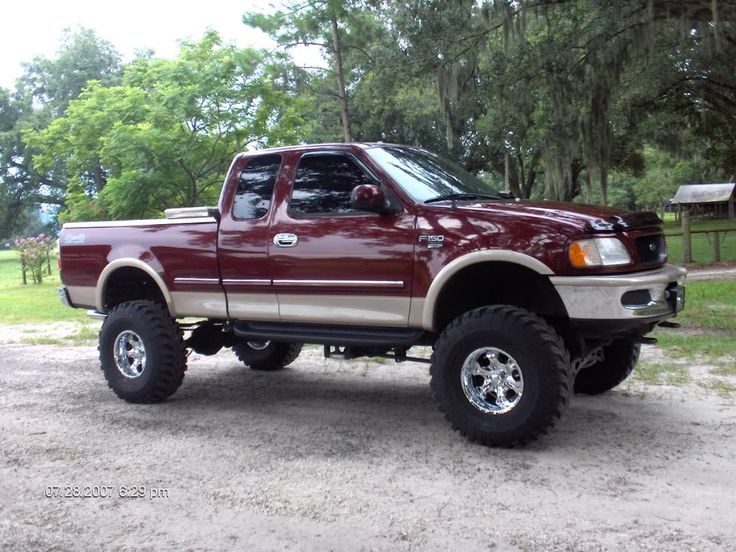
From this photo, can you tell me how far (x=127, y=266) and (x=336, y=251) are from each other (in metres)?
2.33

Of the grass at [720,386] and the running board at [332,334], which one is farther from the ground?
the running board at [332,334]

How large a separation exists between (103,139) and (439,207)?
13643mm

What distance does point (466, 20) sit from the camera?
14844mm

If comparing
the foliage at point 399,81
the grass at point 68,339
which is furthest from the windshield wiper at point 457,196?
the foliage at point 399,81

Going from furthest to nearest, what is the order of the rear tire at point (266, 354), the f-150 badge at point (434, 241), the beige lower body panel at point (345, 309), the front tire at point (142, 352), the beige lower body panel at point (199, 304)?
the rear tire at point (266, 354) < the front tire at point (142, 352) < the beige lower body panel at point (199, 304) < the beige lower body panel at point (345, 309) < the f-150 badge at point (434, 241)

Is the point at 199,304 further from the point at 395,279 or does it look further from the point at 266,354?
the point at 395,279

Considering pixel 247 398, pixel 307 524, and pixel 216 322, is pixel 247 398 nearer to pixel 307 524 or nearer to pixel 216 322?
pixel 216 322

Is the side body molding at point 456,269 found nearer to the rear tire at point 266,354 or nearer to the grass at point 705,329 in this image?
the rear tire at point 266,354

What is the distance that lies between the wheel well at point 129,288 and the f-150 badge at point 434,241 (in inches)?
114

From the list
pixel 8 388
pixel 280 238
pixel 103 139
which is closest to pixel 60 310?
pixel 103 139

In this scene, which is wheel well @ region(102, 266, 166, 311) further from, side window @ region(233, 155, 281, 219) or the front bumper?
the front bumper

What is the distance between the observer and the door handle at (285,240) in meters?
5.72

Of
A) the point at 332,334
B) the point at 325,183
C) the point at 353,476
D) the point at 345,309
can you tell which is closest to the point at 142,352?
the point at 332,334

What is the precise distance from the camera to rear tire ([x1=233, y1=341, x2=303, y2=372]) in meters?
7.68
